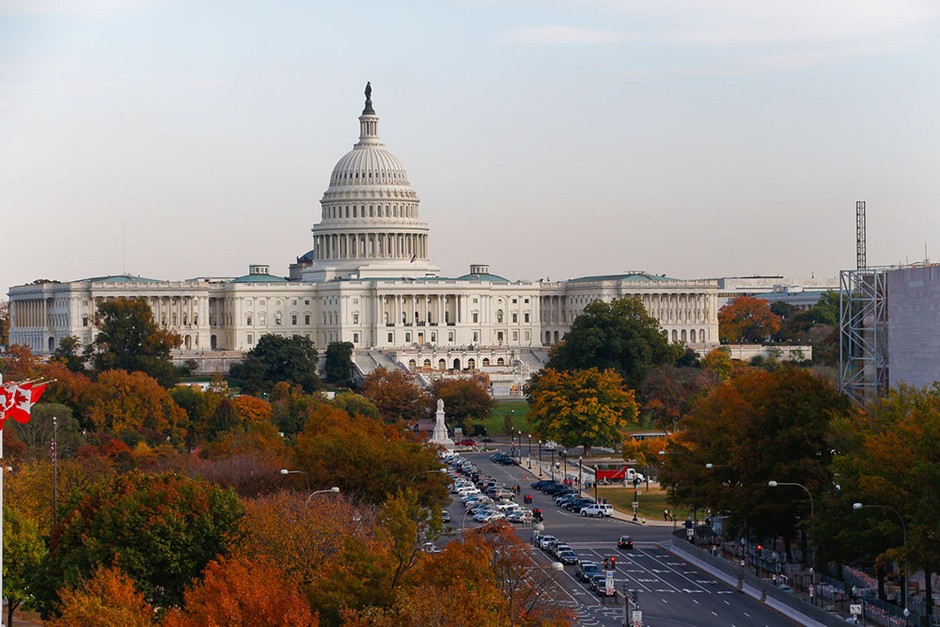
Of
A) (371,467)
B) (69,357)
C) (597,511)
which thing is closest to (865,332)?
(597,511)

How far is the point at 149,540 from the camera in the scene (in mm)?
64188

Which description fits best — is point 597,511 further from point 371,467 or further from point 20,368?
point 20,368

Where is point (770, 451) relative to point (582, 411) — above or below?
above

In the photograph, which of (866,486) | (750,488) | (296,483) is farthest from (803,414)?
(296,483)

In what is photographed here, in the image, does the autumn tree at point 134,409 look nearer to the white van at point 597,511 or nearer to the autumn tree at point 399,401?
the autumn tree at point 399,401

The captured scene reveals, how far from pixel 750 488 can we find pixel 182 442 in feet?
183

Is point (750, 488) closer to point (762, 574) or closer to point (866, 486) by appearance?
point (762, 574)

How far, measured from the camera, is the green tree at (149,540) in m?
63.7

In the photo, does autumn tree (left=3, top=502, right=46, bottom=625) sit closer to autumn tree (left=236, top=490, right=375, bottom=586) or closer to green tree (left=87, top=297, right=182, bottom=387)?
autumn tree (left=236, top=490, right=375, bottom=586)

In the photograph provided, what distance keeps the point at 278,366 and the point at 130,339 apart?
14726 millimetres

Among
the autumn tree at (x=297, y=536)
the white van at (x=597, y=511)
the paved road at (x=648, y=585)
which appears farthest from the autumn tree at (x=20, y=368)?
the autumn tree at (x=297, y=536)

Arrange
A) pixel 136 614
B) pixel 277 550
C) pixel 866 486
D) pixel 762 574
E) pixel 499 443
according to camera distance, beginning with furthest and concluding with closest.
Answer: pixel 499 443, pixel 762 574, pixel 866 486, pixel 277 550, pixel 136 614

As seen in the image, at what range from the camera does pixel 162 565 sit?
6450 centimetres

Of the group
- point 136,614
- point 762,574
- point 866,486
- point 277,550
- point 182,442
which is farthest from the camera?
point 182,442
